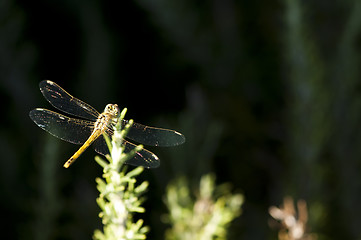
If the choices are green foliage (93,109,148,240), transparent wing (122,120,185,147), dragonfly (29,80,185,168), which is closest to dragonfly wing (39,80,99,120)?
dragonfly (29,80,185,168)

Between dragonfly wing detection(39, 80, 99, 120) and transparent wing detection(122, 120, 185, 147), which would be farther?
dragonfly wing detection(39, 80, 99, 120)

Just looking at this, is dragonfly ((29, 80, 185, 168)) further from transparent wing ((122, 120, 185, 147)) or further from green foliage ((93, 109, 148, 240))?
green foliage ((93, 109, 148, 240))

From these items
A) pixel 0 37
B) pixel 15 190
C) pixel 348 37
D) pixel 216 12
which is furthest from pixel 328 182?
pixel 0 37

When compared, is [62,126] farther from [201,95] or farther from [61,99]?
[201,95]

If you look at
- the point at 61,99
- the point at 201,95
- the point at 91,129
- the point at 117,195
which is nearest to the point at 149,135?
the point at 91,129

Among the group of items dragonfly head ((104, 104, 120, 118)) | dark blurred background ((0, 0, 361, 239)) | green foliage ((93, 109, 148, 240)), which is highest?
dark blurred background ((0, 0, 361, 239))

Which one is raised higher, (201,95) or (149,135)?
(201,95)
